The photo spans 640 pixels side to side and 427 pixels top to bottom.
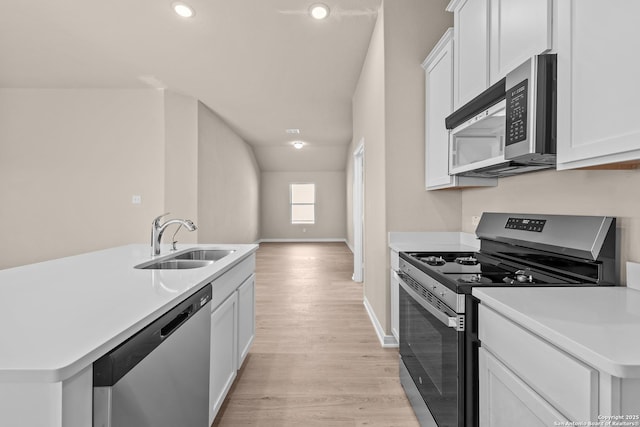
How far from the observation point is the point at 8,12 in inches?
131

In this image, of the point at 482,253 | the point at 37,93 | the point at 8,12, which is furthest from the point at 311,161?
the point at 482,253

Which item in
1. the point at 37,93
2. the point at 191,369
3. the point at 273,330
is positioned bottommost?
the point at 273,330

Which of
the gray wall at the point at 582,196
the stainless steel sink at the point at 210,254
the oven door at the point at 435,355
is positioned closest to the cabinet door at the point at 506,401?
the oven door at the point at 435,355

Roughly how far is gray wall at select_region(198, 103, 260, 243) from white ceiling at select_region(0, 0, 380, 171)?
61cm

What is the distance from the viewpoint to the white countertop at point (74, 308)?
0.70 meters

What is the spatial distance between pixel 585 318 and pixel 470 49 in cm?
156

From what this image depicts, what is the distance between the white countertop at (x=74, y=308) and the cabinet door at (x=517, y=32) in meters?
1.65

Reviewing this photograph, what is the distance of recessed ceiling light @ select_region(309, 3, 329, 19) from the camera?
301 centimetres

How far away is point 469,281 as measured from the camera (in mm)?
1330

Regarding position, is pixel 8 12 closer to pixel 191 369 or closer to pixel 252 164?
pixel 191 369

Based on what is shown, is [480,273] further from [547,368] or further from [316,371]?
[316,371]

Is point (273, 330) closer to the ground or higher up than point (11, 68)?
closer to the ground

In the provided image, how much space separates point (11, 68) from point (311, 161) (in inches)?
285

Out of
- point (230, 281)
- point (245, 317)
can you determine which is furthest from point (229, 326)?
point (245, 317)
